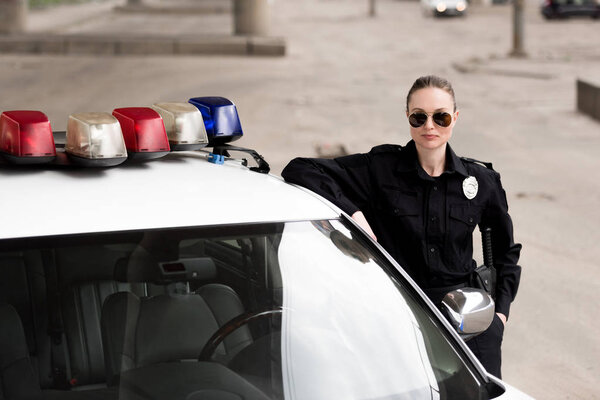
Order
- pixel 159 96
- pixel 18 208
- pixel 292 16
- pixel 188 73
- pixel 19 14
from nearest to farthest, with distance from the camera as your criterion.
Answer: pixel 18 208
pixel 159 96
pixel 188 73
pixel 19 14
pixel 292 16

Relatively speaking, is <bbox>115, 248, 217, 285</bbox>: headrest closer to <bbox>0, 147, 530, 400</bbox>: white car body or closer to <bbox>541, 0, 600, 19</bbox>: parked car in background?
<bbox>0, 147, 530, 400</bbox>: white car body

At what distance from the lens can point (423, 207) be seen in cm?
363

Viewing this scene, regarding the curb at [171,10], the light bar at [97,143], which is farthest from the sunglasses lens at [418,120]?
the curb at [171,10]

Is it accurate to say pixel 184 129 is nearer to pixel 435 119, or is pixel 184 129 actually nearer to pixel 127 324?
pixel 127 324

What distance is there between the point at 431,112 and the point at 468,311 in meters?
1.00

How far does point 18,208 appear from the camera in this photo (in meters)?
2.48

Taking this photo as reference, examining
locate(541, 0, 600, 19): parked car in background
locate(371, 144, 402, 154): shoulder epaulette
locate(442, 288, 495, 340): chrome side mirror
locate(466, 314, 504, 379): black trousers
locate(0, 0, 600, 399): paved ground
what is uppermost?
locate(371, 144, 402, 154): shoulder epaulette

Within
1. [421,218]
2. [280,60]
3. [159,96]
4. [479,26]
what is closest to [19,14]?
[280,60]

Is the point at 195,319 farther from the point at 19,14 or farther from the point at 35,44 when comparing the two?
the point at 19,14

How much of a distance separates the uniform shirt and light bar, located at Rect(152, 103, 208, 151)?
517 millimetres

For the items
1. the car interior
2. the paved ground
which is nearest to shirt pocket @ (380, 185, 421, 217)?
the car interior

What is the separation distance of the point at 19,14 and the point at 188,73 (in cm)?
1019

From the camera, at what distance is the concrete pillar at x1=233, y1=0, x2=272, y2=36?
24.9m

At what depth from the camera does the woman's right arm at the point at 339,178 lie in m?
3.50
